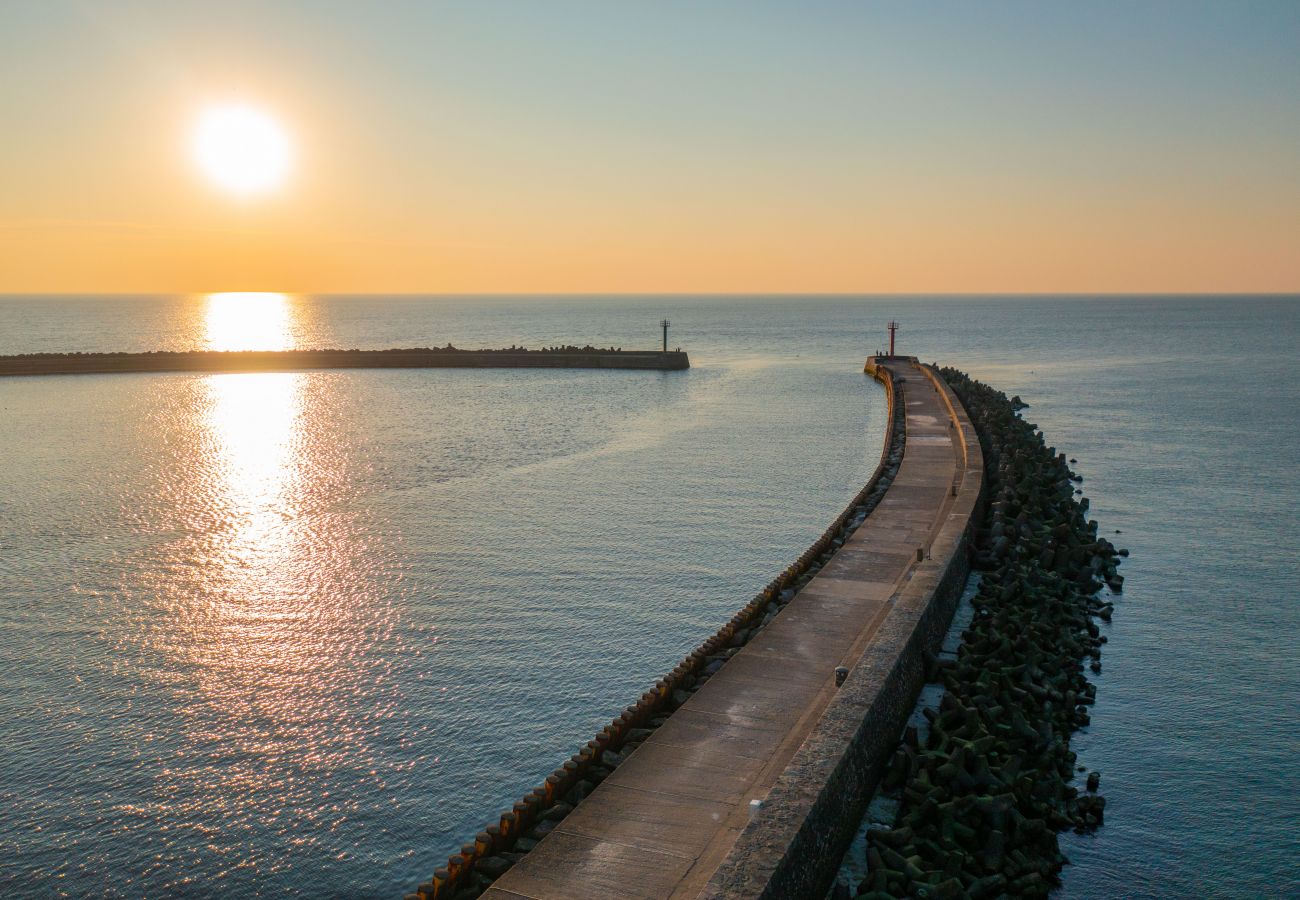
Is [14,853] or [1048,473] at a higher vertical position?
[1048,473]

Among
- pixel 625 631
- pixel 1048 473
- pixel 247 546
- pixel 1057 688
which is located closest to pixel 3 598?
pixel 247 546

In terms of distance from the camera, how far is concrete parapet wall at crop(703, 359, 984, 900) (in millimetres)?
8773

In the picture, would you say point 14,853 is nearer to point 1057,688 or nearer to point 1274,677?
point 1057,688

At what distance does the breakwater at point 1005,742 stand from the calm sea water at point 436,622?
0.61m

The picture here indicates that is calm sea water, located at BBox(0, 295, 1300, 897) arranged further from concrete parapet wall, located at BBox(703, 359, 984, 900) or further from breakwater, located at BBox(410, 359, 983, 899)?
concrete parapet wall, located at BBox(703, 359, 984, 900)

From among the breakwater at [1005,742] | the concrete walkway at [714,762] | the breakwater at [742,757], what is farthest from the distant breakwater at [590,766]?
the breakwater at [1005,742]

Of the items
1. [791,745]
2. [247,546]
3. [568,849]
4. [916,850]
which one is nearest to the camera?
[568,849]

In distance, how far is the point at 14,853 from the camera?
1150 centimetres

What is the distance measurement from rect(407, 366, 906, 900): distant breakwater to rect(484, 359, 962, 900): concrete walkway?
214 millimetres

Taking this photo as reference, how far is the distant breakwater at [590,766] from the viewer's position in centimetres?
967

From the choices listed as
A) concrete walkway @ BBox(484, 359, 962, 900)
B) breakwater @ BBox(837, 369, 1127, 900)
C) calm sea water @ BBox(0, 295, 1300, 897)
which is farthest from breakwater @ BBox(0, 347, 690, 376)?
concrete walkway @ BBox(484, 359, 962, 900)

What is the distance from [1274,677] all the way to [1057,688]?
4.52 metres

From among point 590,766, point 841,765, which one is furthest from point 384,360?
point 841,765

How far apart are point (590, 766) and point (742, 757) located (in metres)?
1.84
